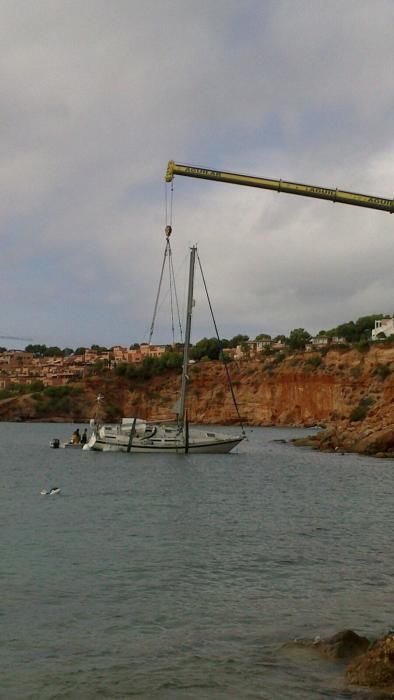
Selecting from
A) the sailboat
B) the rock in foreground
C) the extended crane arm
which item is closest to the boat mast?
the sailboat

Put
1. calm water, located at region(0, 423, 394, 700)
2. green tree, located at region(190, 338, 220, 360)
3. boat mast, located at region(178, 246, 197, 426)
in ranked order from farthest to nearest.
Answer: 1. green tree, located at region(190, 338, 220, 360)
2. boat mast, located at region(178, 246, 197, 426)
3. calm water, located at region(0, 423, 394, 700)

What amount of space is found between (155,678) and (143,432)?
46867mm

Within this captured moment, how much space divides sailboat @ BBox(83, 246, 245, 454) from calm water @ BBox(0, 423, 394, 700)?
19506 mm

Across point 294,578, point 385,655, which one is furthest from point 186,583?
point 385,655

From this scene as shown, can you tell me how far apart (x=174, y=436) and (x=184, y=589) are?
40.1m

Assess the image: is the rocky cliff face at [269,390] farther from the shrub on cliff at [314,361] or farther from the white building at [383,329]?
the white building at [383,329]

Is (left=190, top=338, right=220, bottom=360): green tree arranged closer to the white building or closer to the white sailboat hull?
the white building

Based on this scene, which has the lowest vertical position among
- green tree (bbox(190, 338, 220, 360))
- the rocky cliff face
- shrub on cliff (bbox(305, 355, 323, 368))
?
the rocky cliff face

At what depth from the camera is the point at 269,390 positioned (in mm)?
130750

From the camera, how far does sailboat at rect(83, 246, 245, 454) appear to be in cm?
5653

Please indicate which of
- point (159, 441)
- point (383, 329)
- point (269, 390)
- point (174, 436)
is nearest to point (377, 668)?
point (159, 441)

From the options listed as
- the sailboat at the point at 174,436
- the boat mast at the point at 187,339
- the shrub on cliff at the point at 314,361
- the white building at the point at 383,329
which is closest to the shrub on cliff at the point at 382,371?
the shrub on cliff at the point at 314,361

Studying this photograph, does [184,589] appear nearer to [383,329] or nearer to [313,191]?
[313,191]

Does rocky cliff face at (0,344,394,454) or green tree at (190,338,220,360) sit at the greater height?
green tree at (190,338,220,360)
